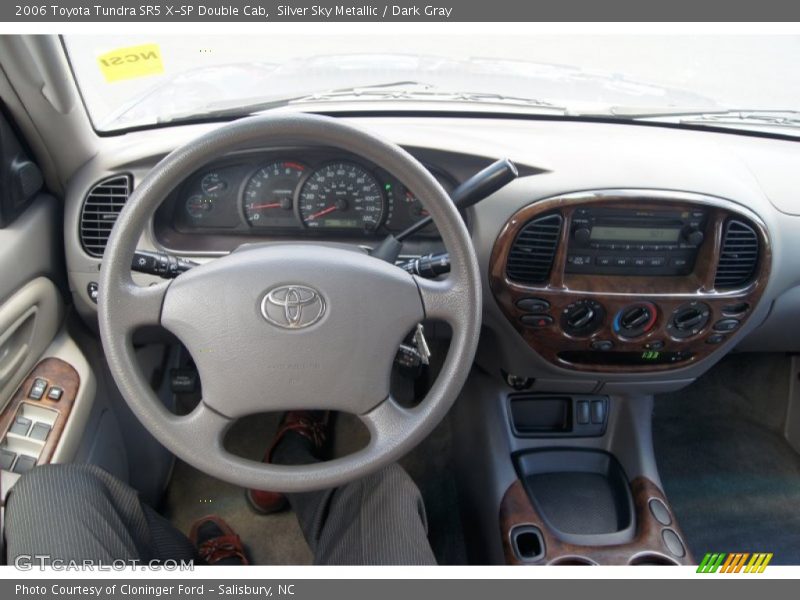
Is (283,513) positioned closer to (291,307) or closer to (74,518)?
(74,518)

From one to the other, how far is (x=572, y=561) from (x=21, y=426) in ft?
4.08

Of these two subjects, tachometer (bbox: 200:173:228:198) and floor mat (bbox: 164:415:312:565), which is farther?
floor mat (bbox: 164:415:312:565)

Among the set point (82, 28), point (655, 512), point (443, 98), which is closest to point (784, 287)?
point (655, 512)

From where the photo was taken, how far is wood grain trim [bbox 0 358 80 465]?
1.29 m

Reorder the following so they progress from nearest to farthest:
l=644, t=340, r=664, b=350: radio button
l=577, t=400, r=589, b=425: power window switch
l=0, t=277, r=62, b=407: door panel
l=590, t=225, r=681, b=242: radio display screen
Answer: l=0, t=277, r=62, b=407: door panel
l=590, t=225, r=681, b=242: radio display screen
l=644, t=340, r=664, b=350: radio button
l=577, t=400, r=589, b=425: power window switch

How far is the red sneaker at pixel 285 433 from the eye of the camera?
183 centimetres

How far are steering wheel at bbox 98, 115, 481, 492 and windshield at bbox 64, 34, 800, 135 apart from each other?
0.60 meters

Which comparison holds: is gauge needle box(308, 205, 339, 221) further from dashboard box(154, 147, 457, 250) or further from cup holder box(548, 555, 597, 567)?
cup holder box(548, 555, 597, 567)

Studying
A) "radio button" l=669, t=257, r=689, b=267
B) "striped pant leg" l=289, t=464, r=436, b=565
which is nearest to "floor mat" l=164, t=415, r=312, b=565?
"striped pant leg" l=289, t=464, r=436, b=565

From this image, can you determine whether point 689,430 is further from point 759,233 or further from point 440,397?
point 440,397

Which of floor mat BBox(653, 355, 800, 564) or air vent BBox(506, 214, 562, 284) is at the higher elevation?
air vent BBox(506, 214, 562, 284)

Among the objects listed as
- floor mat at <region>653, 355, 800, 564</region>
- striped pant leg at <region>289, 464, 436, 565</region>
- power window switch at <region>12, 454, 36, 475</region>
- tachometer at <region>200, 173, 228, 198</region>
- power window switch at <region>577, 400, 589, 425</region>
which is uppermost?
tachometer at <region>200, 173, 228, 198</region>

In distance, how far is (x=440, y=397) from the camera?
102 centimetres

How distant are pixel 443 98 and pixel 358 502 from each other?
951mm
